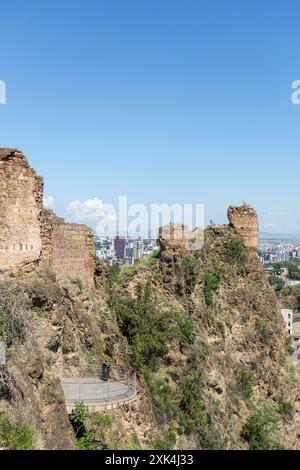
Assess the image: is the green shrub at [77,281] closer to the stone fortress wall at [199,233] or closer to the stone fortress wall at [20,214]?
the stone fortress wall at [20,214]

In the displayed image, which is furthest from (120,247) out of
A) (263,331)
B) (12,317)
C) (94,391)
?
(12,317)

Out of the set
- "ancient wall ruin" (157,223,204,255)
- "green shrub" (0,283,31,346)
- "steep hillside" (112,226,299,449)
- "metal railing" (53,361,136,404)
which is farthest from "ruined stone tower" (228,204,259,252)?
"green shrub" (0,283,31,346)

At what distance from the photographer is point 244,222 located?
2975 cm

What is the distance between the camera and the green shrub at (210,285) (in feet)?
87.3

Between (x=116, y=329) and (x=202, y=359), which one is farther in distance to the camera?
(x=202, y=359)

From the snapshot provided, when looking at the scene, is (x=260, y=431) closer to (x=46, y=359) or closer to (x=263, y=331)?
(x=263, y=331)

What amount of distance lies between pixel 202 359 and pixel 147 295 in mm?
3914

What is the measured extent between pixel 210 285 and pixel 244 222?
197 inches

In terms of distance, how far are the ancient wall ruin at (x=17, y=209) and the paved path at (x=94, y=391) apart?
4.10 m

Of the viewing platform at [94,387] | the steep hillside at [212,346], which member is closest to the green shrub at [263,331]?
the steep hillside at [212,346]

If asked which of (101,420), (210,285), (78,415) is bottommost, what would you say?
(101,420)

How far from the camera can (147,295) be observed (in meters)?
24.2

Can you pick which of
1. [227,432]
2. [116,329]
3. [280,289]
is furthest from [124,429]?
[280,289]

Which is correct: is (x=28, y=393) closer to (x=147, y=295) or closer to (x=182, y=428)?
(x=182, y=428)
